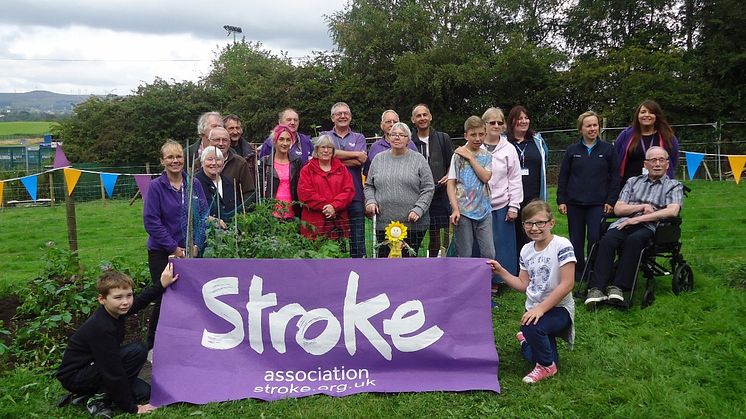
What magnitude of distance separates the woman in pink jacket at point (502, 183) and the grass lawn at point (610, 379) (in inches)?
24.6

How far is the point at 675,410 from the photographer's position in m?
3.45

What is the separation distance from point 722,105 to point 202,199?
2142 cm

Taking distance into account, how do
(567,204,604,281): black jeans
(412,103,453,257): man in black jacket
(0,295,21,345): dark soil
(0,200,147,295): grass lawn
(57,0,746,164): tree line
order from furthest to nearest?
1. (57,0,746,164): tree line
2. (0,200,147,295): grass lawn
3. (567,204,604,281): black jeans
4. (412,103,453,257): man in black jacket
5. (0,295,21,345): dark soil

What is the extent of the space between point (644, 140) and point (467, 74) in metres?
19.0

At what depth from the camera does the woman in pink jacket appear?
5.80 m

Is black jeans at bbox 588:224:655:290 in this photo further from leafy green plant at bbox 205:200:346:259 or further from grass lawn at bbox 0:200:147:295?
grass lawn at bbox 0:200:147:295

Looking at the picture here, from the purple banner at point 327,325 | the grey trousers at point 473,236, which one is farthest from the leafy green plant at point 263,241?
the grey trousers at point 473,236

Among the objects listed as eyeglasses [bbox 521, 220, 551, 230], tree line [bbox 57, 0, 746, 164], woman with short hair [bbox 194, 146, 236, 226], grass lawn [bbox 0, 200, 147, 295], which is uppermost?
tree line [bbox 57, 0, 746, 164]

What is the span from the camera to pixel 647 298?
5.50 meters

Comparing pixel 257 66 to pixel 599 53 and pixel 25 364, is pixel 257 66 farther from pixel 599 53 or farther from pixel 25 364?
pixel 25 364

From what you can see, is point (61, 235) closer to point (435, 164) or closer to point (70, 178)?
point (70, 178)

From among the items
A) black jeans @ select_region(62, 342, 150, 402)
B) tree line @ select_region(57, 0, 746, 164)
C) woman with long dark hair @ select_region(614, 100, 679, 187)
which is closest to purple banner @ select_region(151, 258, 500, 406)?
black jeans @ select_region(62, 342, 150, 402)

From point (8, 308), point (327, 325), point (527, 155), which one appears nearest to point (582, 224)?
point (527, 155)

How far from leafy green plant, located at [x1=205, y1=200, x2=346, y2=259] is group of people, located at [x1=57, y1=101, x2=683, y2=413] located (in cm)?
17
